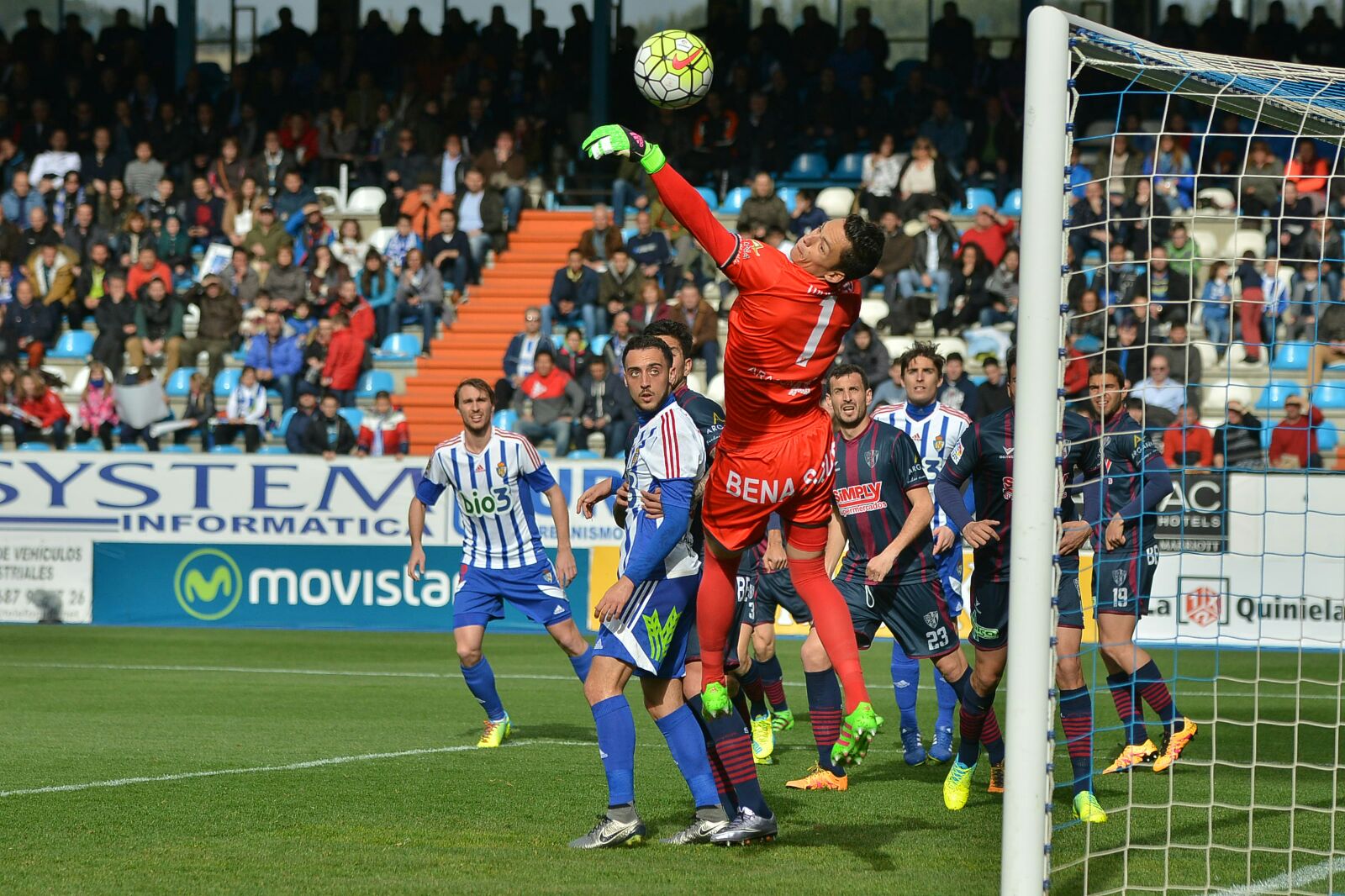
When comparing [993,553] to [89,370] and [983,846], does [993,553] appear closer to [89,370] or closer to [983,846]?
[983,846]

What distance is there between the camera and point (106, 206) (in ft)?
81.6

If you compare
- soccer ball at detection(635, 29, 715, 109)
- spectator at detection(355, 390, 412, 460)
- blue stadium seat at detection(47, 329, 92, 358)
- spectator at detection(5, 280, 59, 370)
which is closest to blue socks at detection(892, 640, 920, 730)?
soccer ball at detection(635, 29, 715, 109)

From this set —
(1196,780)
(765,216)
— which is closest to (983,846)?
(1196,780)

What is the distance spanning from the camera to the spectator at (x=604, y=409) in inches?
754

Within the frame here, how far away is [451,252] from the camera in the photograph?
76.9 ft

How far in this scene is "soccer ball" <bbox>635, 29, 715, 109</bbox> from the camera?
20.6 ft

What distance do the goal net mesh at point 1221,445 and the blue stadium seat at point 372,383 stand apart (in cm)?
936

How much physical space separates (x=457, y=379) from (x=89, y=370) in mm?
4915

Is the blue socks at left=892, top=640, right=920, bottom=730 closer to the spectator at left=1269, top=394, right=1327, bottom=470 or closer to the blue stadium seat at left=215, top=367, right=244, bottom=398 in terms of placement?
the spectator at left=1269, top=394, right=1327, bottom=470

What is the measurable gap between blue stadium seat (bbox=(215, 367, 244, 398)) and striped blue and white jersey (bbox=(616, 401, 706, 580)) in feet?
54.4

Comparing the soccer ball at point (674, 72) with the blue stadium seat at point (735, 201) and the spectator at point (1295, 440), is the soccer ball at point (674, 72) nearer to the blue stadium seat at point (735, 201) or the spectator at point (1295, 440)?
the spectator at point (1295, 440)

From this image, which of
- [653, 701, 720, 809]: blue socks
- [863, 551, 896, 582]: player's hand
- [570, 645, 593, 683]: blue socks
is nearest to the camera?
[653, 701, 720, 809]: blue socks

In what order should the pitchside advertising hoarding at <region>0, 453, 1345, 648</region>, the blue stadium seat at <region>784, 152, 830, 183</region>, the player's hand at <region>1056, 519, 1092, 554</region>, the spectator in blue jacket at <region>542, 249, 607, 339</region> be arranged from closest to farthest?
the player's hand at <region>1056, 519, 1092, 554</region> → the pitchside advertising hoarding at <region>0, 453, 1345, 648</region> → the spectator in blue jacket at <region>542, 249, 607, 339</region> → the blue stadium seat at <region>784, 152, 830, 183</region>

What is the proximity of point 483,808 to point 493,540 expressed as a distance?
8.64ft
